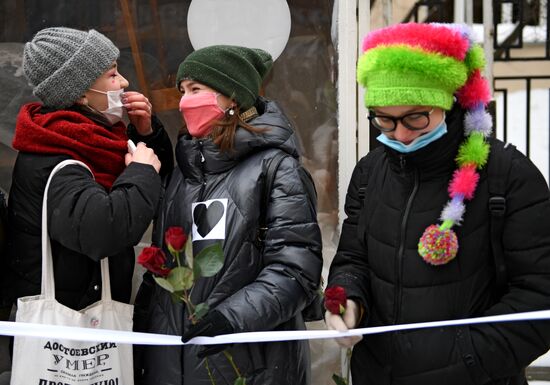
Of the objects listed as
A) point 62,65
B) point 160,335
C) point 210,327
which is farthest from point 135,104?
point 210,327

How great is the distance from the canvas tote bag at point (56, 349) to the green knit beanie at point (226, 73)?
0.53m

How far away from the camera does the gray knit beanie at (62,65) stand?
3.03 meters

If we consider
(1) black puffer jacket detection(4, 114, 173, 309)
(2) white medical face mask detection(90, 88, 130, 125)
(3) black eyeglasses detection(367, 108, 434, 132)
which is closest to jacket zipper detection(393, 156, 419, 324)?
(3) black eyeglasses detection(367, 108, 434, 132)

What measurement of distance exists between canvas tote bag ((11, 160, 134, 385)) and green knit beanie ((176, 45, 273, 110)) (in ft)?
1.74

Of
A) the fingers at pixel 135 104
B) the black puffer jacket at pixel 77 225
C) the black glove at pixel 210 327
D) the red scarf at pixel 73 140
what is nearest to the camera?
the black glove at pixel 210 327

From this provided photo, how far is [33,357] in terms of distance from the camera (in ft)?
9.29

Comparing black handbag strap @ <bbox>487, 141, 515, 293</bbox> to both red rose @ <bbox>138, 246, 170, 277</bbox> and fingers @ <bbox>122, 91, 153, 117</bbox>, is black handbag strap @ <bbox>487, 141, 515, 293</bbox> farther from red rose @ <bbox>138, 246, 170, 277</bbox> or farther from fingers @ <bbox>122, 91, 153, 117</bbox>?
fingers @ <bbox>122, 91, 153, 117</bbox>

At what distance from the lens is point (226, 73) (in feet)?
10.0

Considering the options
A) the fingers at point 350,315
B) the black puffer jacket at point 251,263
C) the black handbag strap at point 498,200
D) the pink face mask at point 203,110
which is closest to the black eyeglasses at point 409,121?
the black handbag strap at point 498,200

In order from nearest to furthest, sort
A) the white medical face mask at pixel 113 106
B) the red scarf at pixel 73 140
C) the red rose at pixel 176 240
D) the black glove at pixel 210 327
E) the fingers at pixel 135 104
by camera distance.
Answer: the red rose at pixel 176 240
the black glove at pixel 210 327
the red scarf at pixel 73 140
the white medical face mask at pixel 113 106
the fingers at pixel 135 104

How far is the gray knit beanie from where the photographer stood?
119 inches

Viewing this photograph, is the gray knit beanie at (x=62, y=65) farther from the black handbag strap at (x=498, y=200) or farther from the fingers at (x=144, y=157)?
the black handbag strap at (x=498, y=200)

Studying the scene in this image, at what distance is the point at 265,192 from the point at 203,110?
380mm

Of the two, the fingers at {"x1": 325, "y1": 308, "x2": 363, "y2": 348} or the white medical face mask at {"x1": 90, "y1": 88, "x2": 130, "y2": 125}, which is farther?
the white medical face mask at {"x1": 90, "y1": 88, "x2": 130, "y2": 125}
